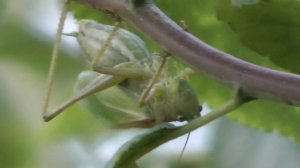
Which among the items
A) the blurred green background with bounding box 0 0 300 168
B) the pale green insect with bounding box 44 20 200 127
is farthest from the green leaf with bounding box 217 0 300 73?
the blurred green background with bounding box 0 0 300 168

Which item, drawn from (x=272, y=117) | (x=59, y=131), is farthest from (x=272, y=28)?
(x=59, y=131)

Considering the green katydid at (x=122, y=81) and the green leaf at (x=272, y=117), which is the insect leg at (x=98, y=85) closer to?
the green katydid at (x=122, y=81)

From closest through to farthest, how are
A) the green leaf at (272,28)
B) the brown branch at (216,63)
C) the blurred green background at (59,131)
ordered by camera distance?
1. the brown branch at (216,63)
2. the green leaf at (272,28)
3. the blurred green background at (59,131)

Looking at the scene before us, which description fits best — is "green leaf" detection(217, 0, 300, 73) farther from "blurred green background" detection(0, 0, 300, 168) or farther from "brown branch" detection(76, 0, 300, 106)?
"blurred green background" detection(0, 0, 300, 168)

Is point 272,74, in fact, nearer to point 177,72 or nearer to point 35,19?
point 177,72

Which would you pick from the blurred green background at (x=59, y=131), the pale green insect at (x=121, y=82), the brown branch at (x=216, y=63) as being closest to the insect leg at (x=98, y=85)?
the pale green insect at (x=121, y=82)

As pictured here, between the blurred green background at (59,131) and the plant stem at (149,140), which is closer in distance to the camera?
the plant stem at (149,140)
